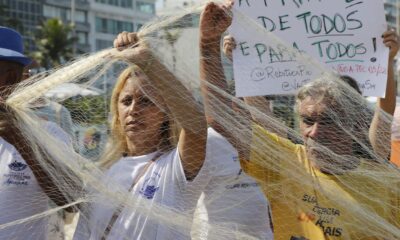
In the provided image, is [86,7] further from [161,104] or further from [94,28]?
[161,104]

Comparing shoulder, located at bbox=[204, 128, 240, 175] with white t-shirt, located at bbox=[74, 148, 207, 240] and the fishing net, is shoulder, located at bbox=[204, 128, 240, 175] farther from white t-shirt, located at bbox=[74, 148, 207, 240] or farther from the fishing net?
white t-shirt, located at bbox=[74, 148, 207, 240]

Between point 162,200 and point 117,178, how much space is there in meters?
0.24

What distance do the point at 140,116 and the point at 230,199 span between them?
0.58 m

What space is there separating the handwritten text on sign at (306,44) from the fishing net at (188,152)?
59 mm

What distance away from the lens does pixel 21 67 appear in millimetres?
2920

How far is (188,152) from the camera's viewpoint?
92.4 inches

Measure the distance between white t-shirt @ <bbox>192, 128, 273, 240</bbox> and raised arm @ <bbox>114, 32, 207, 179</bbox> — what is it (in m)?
0.12

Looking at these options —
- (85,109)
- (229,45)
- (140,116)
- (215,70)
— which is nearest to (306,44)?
(229,45)

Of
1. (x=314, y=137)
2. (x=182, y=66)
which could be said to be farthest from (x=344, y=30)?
(x=182, y=66)

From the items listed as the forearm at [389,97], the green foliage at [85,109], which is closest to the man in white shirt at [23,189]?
the green foliage at [85,109]

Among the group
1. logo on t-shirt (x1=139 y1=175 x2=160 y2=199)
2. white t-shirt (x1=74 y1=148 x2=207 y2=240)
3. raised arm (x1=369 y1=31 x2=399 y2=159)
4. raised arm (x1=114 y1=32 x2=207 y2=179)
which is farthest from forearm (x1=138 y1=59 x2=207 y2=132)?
raised arm (x1=369 y1=31 x2=399 y2=159)

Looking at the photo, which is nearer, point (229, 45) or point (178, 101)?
point (178, 101)

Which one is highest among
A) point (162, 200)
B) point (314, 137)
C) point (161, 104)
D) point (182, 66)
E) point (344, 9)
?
point (344, 9)

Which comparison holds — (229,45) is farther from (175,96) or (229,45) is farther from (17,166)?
(17,166)
